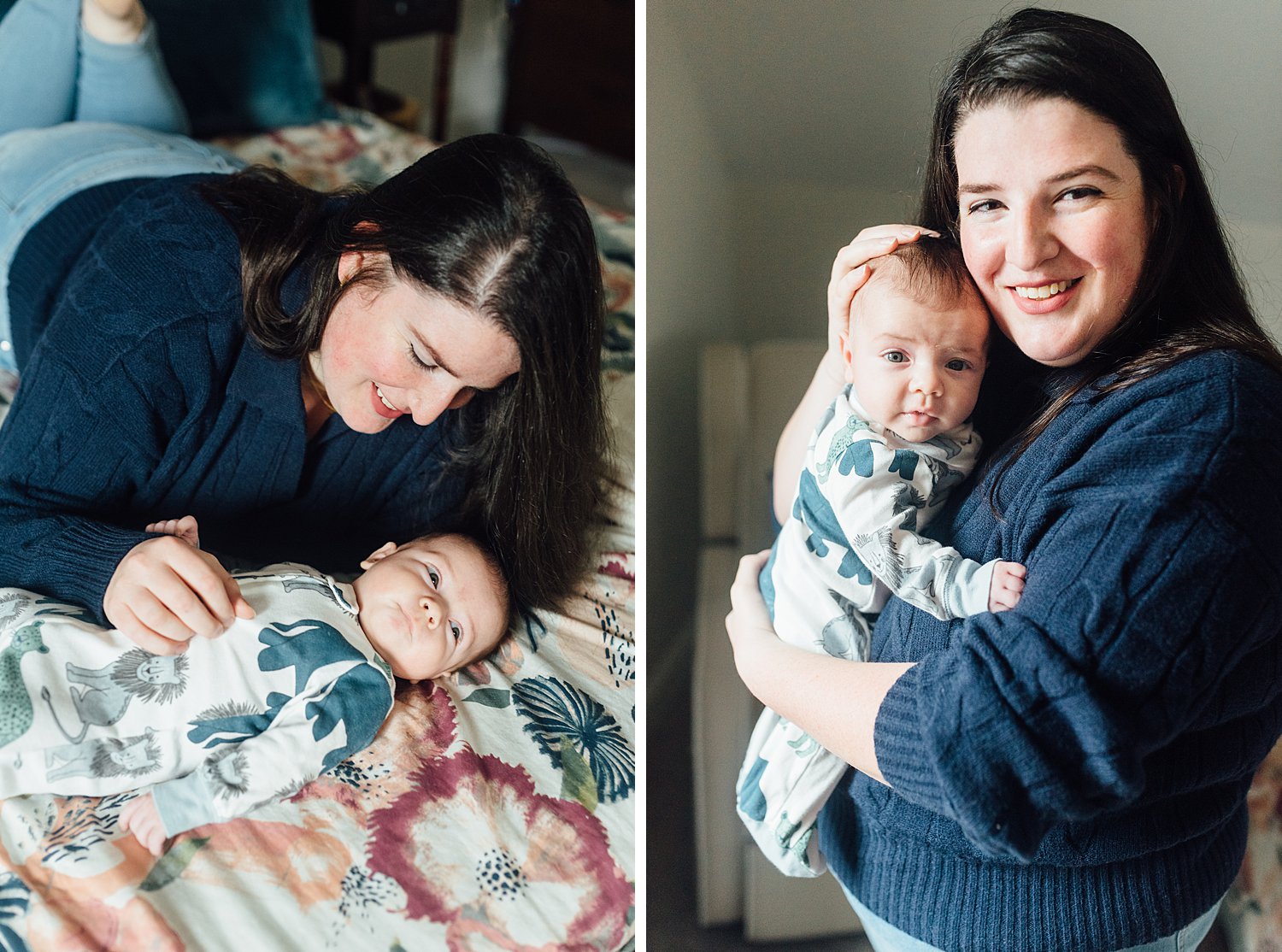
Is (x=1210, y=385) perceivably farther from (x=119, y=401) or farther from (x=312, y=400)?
(x=119, y=401)

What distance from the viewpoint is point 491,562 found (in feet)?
2.79

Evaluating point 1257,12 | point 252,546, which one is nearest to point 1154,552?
point 1257,12

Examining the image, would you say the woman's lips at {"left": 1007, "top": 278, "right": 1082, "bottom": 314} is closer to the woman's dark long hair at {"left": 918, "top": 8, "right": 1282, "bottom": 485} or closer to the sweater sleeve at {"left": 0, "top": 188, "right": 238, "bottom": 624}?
the woman's dark long hair at {"left": 918, "top": 8, "right": 1282, "bottom": 485}

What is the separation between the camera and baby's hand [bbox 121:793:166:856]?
27.0 inches

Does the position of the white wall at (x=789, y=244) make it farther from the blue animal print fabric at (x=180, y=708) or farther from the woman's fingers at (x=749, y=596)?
the blue animal print fabric at (x=180, y=708)

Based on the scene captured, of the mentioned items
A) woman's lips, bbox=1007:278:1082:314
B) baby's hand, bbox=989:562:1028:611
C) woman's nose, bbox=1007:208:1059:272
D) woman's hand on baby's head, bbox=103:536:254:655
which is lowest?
woman's hand on baby's head, bbox=103:536:254:655

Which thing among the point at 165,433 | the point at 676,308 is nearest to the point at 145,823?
the point at 165,433

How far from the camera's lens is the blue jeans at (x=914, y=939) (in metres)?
0.63

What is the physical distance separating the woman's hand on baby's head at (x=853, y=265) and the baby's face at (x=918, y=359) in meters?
0.01

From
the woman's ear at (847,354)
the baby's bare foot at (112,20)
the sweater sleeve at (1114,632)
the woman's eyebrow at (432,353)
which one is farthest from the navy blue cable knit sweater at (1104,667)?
the baby's bare foot at (112,20)

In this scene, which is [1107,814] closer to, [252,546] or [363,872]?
[363,872]

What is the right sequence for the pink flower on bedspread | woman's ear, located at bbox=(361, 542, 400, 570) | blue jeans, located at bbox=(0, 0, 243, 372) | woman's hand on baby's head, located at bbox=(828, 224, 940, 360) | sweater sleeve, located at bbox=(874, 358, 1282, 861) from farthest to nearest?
1. blue jeans, located at bbox=(0, 0, 243, 372)
2. woman's ear, located at bbox=(361, 542, 400, 570)
3. the pink flower on bedspread
4. woman's hand on baby's head, located at bbox=(828, 224, 940, 360)
5. sweater sleeve, located at bbox=(874, 358, 1282, 861)

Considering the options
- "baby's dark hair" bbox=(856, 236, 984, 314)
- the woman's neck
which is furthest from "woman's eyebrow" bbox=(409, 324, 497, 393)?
"baby's dark hair" bbox=(856, 236, 984, 314)

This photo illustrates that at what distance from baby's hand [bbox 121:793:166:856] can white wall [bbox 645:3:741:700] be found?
0.35 meters
